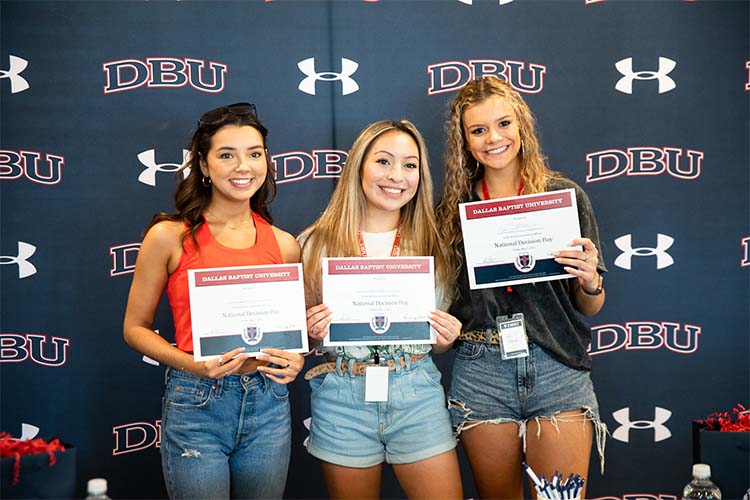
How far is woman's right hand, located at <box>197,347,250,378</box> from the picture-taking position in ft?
7.54

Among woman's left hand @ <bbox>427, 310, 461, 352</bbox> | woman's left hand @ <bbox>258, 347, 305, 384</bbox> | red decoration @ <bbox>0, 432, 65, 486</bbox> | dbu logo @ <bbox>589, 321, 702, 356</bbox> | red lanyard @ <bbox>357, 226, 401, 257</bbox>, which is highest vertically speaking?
red lanyard @ <bbox>357, 226, 401, 257</bbox>

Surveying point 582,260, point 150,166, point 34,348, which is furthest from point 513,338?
point 34,348

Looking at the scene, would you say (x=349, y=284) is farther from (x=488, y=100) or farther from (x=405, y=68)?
(x=405, y=68)

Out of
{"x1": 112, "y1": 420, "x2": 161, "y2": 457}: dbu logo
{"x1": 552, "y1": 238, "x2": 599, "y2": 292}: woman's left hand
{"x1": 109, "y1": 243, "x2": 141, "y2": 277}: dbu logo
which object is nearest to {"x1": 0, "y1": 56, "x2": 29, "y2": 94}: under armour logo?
{"x1": 109, "y1": 243, "x2": 141, "y2": 277}: dbu logo

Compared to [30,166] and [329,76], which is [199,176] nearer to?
[329,76]

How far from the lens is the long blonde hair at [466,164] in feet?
8.62

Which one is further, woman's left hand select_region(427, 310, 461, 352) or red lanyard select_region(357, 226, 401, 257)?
red lanyard select_region(357, 226, 401, 257)

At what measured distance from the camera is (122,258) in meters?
3.30

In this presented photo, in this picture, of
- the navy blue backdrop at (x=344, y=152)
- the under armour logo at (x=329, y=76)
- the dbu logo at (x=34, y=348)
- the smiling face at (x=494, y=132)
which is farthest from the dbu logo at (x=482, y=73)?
the dbu logo at (x=34, y=348)

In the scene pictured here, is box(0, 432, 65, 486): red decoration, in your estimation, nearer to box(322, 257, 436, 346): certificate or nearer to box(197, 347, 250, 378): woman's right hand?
box(197, 347, 250, 378): woman's right hand

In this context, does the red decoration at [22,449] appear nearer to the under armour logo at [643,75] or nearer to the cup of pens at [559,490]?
the cup of pens at [559,490]

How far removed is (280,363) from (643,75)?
2140 mm

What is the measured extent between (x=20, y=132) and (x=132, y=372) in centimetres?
113

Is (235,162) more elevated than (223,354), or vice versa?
(235,162)
